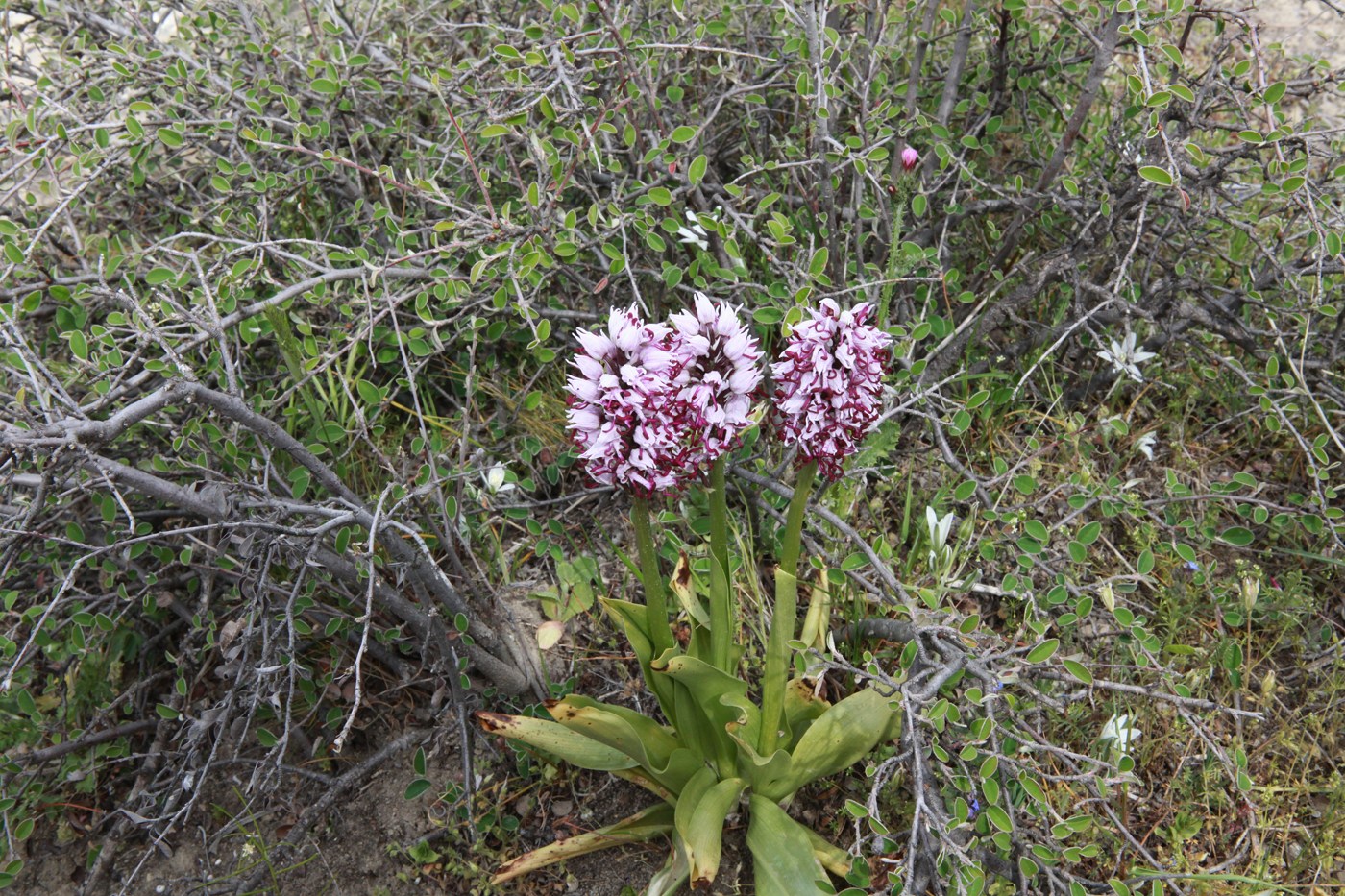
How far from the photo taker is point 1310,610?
291 cm

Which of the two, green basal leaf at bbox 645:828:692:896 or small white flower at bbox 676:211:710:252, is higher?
small white flower at bbox 676:211:710:252

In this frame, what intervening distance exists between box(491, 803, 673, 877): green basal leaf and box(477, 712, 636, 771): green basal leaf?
0.16 m

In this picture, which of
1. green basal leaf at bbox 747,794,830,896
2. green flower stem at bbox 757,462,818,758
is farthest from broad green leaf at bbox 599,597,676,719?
green basal leaf at bbox 747,794,830,896

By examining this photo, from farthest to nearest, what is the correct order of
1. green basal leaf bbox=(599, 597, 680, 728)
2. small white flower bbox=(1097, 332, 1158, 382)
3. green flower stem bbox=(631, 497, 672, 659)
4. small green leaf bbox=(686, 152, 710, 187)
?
small white flower bbox=(1097, 332, 1158, 382), small green leaf bbox=(686, 152, 710, 187), green basal leaf bbox=(599, 597, 680, 728), green flower stem bbox=(631, 497, 672, 659)

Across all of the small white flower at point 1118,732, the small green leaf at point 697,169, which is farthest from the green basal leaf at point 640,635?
the small green leaf at point 697,169

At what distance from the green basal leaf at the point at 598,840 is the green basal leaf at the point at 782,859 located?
31cm

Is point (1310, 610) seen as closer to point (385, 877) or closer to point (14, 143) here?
point (385, 877)

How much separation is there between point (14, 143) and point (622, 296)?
1.84m

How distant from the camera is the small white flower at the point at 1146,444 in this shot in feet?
10.1

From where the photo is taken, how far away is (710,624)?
2355mm

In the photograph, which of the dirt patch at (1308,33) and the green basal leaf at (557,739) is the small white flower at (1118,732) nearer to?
the green basal leaf at (557,739)

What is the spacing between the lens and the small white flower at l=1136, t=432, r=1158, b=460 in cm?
309

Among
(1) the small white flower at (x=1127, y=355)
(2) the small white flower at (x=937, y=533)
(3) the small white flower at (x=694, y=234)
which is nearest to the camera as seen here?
(2) the small white flower at (x=937, y=533)

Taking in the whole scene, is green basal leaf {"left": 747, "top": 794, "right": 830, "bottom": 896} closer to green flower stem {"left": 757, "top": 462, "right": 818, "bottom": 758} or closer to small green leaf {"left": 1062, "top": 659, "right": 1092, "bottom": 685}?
green flower stem {"left": 757, "top": 462, "right": 818, "bottom": 758}
